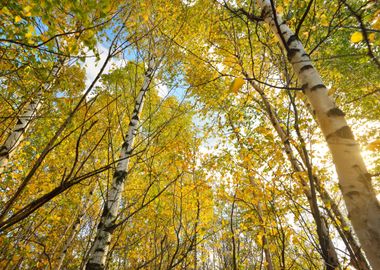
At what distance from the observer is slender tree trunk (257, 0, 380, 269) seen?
95cm

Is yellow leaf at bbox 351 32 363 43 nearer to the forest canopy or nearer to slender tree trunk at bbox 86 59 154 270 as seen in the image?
the forest canopy

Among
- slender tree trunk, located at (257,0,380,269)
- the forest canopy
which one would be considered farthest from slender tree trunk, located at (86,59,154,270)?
slender tree trunk, located at (257,0,380,269)

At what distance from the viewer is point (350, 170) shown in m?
1.11

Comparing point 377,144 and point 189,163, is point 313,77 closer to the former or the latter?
point 377,144

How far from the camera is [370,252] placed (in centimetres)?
93

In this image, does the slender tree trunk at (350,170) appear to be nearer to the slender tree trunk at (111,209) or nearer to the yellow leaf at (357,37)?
the yellow leaf at (357,37)

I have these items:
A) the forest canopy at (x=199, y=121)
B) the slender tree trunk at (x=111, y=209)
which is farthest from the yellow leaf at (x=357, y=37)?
the slender tree trunk at (x=111, y=209)

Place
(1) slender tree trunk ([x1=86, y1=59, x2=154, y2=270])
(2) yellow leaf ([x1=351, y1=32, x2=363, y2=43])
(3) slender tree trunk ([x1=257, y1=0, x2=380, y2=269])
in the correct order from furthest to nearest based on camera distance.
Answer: (1) slender tree trunk ([x1=86, y1=59, x2=154, y2=270]), (2) yellow leaf ([x1=351, y1=32, x2=363, y2=43]), (3) slender tree trunk ([x1=257, y1=0, x2=380, y2=269])

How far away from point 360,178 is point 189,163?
418 cm

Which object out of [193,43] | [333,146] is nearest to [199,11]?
[193,43]

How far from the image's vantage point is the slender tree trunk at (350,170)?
0.95 m

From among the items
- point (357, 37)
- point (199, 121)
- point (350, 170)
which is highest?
point (199, 121)

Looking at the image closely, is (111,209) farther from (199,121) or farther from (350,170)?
(199,121)

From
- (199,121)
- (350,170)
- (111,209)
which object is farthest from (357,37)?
(199,121)
